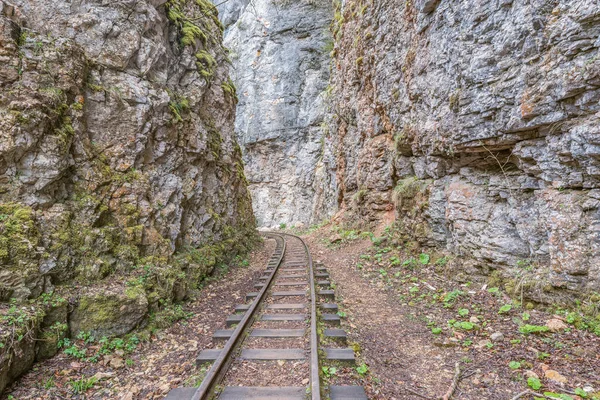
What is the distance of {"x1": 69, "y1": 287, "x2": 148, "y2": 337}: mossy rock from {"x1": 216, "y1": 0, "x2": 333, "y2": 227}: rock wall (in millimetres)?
24659

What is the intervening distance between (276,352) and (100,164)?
534 centimetres

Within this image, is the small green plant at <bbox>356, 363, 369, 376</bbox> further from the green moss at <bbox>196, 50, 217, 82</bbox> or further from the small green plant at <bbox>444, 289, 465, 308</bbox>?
the green moss at <bbox>196, 50, 217, 82</bbox>

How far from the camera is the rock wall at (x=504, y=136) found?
4621 millimetres

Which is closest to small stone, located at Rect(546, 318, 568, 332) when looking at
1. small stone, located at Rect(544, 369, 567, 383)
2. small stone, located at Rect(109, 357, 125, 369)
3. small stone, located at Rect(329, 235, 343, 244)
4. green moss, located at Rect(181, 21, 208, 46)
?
small stone, located at Rect(544, 369, 567, 383)

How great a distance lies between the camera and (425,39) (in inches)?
344

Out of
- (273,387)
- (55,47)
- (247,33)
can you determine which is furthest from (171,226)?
(247,33)

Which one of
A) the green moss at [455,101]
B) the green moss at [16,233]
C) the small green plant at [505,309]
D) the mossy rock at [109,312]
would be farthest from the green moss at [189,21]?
the small green plant at [505,309]

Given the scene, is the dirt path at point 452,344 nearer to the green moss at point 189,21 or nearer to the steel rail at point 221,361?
the steel rail at point 221,361

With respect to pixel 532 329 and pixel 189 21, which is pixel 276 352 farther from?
pixel 189 21

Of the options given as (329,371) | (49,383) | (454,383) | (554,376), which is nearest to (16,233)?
(49,383)

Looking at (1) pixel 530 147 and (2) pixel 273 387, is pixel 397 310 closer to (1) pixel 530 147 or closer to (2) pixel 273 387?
(2) pixel 273 387

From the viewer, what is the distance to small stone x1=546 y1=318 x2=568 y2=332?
14.1 ft

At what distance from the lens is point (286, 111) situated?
3197 centimetres

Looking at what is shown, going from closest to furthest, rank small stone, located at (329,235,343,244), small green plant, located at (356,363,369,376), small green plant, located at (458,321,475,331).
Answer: small green plant, located at (356,363,369,376), small green plant, located at (458,321,475,331), small stone, located at (329,235,343,244)
